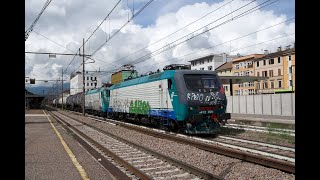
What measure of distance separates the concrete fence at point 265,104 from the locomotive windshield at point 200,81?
13.9 m

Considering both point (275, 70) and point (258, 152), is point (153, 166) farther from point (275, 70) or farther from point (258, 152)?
point (275, 70)

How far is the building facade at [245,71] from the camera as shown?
265 feet

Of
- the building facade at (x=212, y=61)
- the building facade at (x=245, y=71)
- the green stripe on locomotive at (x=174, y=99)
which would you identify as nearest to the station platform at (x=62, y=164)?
the green stripe on locomotive at (x=174, y=99)

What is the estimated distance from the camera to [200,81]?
590 inches

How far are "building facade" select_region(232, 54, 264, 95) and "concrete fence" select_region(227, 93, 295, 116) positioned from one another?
146 feet

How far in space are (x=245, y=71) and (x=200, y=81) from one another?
71.8 meters

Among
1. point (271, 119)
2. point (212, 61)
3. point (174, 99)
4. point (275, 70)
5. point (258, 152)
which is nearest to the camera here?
point (258, 152)

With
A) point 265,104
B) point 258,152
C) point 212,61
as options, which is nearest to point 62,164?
point 258,152

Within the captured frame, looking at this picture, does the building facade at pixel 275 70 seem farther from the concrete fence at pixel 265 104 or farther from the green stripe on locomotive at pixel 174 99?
the green stripe on locomotive at pixel 174 99

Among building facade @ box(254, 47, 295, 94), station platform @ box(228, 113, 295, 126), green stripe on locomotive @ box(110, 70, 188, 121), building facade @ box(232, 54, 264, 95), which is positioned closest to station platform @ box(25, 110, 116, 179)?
green stripe on locomotive @ box(110, 70, 188, 121)

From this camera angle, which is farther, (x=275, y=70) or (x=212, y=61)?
(x=212, y=61)

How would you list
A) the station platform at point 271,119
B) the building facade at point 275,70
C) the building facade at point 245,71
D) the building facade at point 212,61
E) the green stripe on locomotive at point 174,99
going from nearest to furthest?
the green stripe on locomotive at point 174,99 → the station platform at point 271,119 → the building facade at point 275,70 → the building facade at point 245,71 → the building facade at point 212,61

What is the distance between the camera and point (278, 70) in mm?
71250

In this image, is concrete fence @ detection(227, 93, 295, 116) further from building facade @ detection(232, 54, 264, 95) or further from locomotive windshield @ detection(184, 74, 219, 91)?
building facade @ detection(232, 54, 264, 95)
